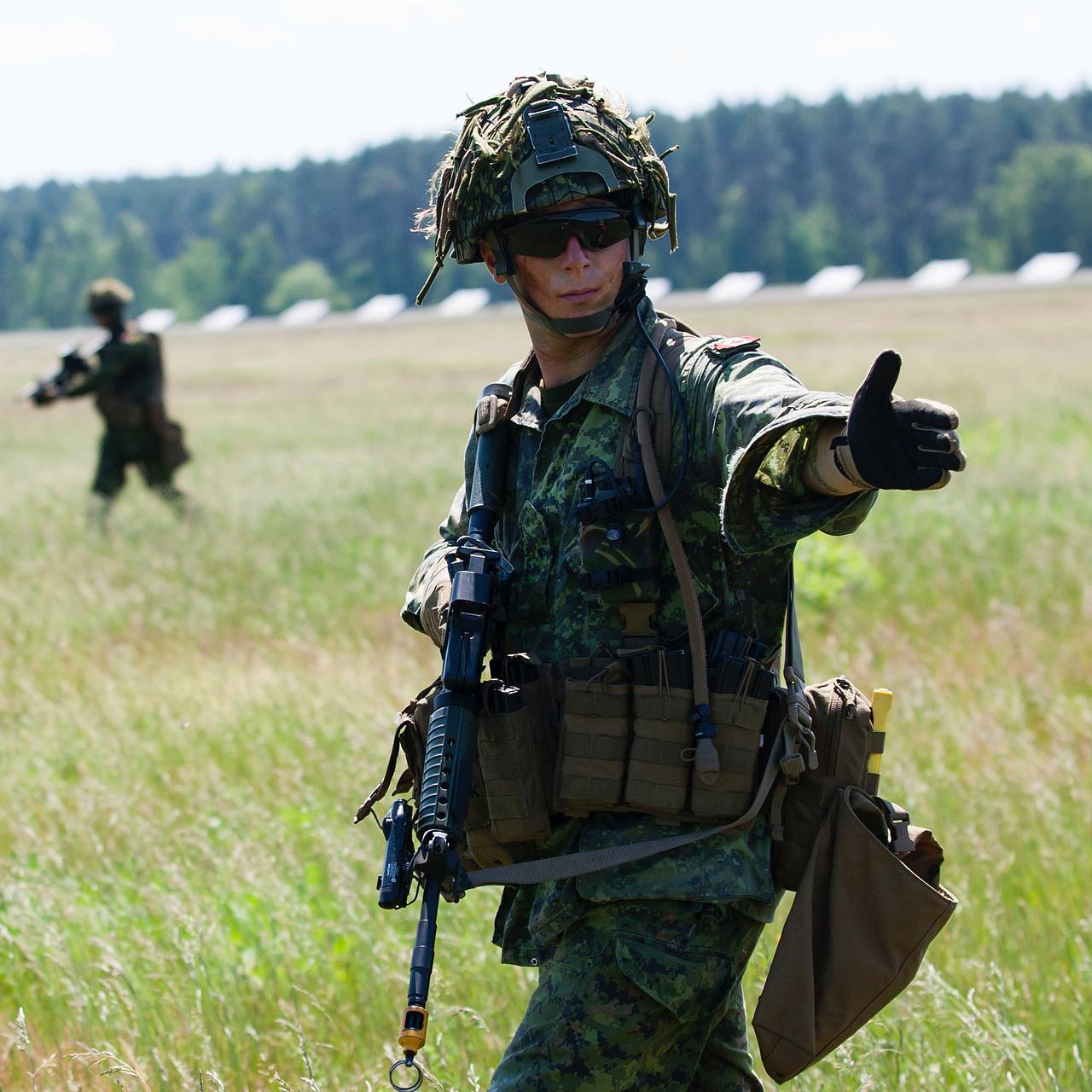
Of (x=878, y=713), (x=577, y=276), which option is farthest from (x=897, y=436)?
(x=577, y=276)

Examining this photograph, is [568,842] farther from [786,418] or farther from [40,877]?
[40,877]

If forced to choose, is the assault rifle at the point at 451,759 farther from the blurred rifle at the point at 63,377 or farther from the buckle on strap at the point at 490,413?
the blurred rifle at the point at 63,377

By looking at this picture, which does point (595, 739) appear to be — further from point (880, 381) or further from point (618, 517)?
point (880, 381)

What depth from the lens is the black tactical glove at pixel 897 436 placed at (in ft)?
6.86

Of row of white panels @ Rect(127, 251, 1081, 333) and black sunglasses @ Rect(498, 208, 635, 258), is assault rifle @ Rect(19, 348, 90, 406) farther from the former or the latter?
row of white panels @ Rect(127, 251, 1081, 333)

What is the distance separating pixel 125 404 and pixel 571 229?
1026 centimetres

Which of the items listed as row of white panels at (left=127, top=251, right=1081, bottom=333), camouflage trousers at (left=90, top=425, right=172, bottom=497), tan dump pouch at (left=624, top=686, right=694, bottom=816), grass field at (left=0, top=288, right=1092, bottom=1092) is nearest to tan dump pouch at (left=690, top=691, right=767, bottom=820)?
tan dump pouch at (left=624, top=686, right=694, bottom=816)

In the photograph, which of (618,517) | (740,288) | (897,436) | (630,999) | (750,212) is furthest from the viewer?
(750,212)

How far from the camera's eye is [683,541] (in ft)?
9.05

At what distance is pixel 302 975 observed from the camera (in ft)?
13.7

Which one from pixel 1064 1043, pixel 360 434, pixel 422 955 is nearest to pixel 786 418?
pixel 422 955

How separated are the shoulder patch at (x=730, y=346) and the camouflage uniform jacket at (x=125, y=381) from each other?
10496mm

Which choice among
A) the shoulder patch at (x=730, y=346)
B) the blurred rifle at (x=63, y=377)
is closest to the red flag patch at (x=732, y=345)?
the shoulder patch at (x=730, y=346)

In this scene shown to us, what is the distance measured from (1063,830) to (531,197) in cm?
268
